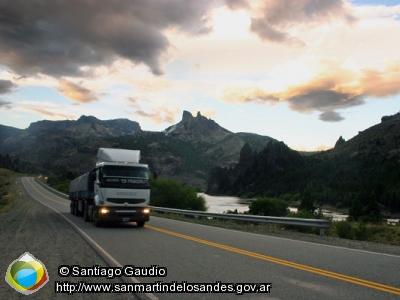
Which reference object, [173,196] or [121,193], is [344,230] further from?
[173,196]

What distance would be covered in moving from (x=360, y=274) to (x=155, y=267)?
4523 mm

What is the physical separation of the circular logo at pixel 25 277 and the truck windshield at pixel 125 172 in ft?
35.2

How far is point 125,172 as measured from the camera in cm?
1853

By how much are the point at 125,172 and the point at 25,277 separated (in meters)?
11.6

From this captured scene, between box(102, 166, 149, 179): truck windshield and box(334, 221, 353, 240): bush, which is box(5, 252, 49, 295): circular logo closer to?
box(102, 166, 149, 179): truck windshield

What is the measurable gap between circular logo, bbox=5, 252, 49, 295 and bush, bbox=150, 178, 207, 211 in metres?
55.4

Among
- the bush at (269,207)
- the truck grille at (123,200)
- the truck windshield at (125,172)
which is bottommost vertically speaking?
the bush at (269,207)

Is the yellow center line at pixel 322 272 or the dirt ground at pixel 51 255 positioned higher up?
the yellow center line at pixel 322 272

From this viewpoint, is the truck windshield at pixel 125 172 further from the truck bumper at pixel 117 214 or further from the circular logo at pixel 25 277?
the circular logo at pixel 25 277

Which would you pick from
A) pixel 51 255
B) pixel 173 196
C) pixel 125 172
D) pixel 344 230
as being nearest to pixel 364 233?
pixel 344 230

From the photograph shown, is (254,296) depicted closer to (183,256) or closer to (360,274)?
(360,274)

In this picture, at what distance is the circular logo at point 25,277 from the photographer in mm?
6828

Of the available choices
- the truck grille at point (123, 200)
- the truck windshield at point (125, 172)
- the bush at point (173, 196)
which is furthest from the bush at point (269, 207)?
the truck grille at point (123, 200)

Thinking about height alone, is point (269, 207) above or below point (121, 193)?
below
